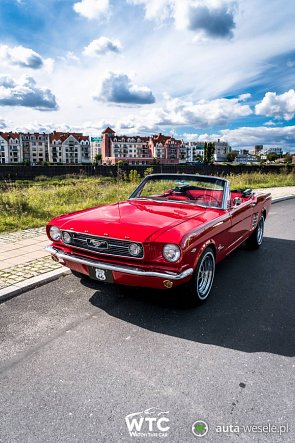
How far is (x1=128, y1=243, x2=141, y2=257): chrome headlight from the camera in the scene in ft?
11.3

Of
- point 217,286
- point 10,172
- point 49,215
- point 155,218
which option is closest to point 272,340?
point 217,286

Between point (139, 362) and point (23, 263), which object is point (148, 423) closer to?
point (139, 362)

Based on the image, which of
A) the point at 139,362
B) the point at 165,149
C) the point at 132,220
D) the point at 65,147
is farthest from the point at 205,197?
the point at 165,149

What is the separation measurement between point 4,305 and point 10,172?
4404 cm

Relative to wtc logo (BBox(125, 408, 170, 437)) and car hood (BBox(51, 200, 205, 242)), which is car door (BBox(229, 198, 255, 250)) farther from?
wtc logo (BBox(125, 408, 170, 437))

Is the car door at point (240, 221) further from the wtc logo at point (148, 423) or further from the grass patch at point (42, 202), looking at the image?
the grass patch at point (42, 202)

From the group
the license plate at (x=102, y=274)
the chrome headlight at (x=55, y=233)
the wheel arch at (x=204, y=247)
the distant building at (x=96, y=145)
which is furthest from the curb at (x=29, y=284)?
the distant building at (x=96, y=145)

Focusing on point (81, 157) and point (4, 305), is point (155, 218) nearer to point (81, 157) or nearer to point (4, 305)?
point (4, 305)

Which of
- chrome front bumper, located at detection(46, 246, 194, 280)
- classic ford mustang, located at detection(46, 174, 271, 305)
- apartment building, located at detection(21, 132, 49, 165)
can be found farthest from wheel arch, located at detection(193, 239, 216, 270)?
apartment building, located at detection(21, 132, 49, 165)

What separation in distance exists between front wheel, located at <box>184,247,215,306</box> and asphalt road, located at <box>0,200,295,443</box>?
4.8 inches

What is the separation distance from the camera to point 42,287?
173 inches

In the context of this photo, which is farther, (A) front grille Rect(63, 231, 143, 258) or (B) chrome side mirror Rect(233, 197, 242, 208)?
(B) chrome side mirror Rect(233, 197, 242, 208)

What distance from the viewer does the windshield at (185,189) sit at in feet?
15.7

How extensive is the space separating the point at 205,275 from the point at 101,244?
1291mm
